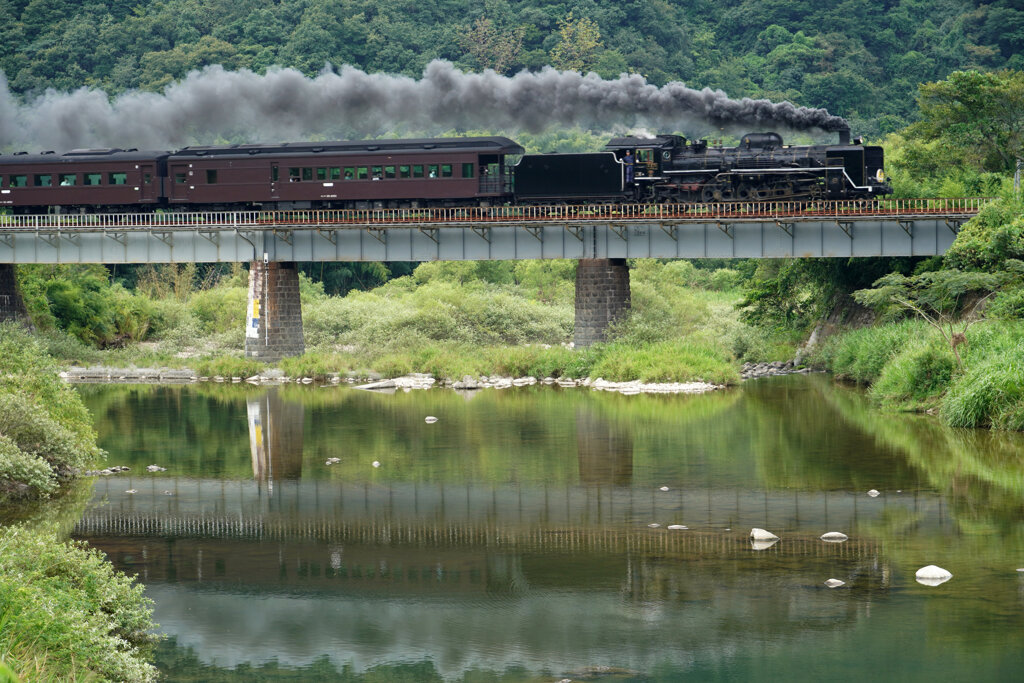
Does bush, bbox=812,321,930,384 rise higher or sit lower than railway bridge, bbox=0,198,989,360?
lower

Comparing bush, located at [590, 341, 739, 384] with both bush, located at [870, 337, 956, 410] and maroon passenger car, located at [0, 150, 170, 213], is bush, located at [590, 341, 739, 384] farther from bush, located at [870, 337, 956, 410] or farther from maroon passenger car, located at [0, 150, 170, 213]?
maroon passenger car, located at [0, 150, 170, 213]

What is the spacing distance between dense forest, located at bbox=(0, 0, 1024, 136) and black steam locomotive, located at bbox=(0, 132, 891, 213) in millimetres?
44848

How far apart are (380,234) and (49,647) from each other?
126ft

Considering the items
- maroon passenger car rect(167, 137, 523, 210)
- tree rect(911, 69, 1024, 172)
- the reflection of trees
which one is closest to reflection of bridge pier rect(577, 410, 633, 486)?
the reflection of trees

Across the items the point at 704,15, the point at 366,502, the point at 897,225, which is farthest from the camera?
the point at 704,15

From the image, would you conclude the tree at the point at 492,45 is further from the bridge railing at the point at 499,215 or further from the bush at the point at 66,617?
the bush at the point at 66,617

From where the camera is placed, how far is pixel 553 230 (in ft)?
162

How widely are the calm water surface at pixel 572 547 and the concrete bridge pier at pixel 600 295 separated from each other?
14341 mm

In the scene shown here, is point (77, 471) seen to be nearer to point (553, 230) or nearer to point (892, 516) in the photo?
point (892, 516)

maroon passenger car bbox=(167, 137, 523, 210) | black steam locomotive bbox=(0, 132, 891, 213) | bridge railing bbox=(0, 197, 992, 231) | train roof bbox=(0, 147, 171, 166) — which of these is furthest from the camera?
train roof bbox=(0, 147, 171, 166)

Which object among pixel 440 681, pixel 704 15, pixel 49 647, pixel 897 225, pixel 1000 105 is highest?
pixel 704 15

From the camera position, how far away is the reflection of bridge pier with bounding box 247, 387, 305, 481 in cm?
2850

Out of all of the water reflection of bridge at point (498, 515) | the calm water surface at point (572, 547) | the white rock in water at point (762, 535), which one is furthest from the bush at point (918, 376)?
the white rock in water at point (762, 535)

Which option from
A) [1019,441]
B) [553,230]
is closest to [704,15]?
[553,230]
